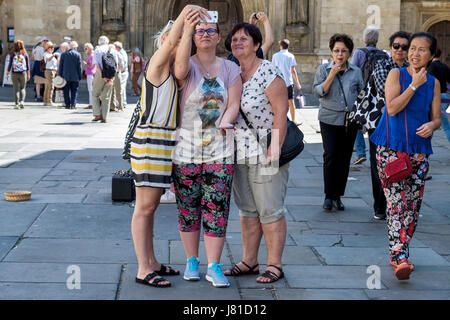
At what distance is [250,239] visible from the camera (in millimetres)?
5492

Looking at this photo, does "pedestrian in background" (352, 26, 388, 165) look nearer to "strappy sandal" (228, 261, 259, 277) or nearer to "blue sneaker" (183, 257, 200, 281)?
"strappy sandal" (228, 261, 259, 277)

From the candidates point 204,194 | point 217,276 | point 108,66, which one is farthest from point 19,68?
point 217,276

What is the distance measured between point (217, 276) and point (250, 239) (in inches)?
17.8

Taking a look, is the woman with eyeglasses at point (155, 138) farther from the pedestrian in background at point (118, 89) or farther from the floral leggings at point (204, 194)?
the pedestrian in background at point (118, 89)

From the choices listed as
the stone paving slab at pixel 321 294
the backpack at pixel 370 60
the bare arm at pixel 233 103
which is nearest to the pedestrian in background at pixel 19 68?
the backpack at pixel 370 60

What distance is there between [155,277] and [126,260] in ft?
2.32

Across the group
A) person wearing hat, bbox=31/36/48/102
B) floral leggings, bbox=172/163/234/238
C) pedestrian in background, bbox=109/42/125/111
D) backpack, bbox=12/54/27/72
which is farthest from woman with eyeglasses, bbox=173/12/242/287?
person wearing hat, bbox=31/36/48/102

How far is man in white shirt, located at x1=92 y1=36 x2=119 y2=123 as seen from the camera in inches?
605

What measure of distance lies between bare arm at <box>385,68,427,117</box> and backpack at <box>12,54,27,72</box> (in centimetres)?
1408

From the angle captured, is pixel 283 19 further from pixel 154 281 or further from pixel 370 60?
pixel 154 281

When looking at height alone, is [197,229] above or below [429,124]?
below
